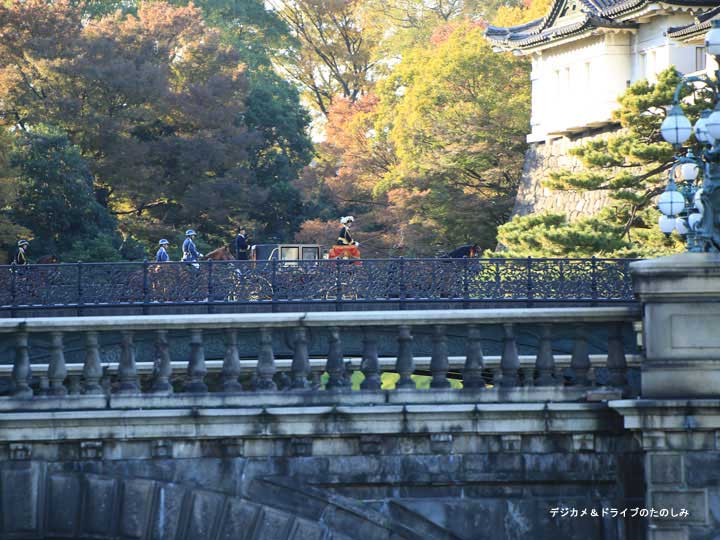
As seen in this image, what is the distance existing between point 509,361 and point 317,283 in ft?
48.1

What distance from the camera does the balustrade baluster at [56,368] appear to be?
1228 centimetres

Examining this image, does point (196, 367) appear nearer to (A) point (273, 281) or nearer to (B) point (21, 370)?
(B) point (21, 370)

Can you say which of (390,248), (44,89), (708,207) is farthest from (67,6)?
(708,207)

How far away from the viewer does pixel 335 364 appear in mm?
12508

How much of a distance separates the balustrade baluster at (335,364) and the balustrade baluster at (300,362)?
206 millimetres

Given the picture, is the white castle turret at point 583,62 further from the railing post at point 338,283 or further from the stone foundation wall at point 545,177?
the railing post at point 338,283

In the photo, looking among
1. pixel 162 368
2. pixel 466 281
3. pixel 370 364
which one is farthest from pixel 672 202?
pixel 162 368

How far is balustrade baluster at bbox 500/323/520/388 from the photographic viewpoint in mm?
12484

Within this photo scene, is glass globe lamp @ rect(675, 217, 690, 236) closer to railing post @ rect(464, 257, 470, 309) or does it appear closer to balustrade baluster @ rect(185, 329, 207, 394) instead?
railing post @ rect(464, 257, 470, 309)

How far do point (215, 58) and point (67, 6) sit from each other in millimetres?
7048

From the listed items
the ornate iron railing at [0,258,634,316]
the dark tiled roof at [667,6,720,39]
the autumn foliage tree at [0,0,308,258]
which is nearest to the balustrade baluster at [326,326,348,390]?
the ornate iron railing at [0,258,634,316]

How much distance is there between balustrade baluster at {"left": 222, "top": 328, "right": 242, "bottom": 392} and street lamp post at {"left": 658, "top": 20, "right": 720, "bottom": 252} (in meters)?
4.51

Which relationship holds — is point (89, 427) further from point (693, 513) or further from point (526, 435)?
point (693, 513)

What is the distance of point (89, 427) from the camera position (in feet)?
39.6
